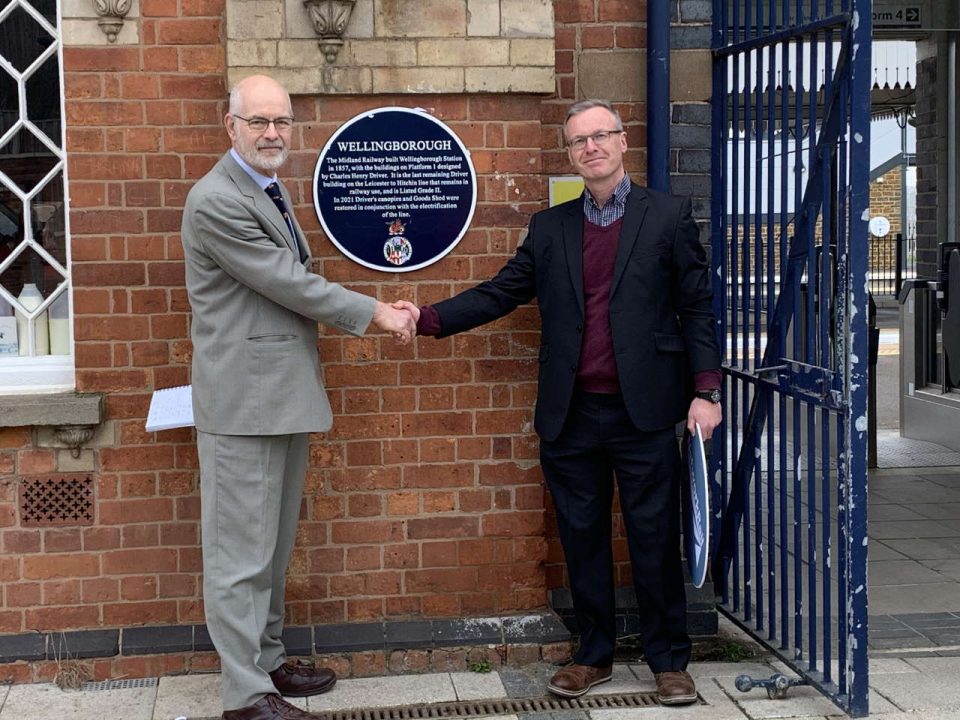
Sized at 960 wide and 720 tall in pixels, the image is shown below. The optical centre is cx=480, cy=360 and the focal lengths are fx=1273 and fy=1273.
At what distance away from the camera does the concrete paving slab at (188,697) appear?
4512mm

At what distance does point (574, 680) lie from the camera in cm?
463

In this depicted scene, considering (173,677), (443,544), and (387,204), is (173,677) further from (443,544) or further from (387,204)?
(387,204)

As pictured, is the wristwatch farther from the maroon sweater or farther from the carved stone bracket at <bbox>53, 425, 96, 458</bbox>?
the carved stone bracket at <bbox>53, 425, 96, 458</bbox>

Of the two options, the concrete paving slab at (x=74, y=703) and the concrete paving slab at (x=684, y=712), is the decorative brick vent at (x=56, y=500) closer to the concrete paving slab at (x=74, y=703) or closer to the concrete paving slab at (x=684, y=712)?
the concrete paving slab at (x=74, y=703)

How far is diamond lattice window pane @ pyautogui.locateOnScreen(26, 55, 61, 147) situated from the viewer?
4.87 metres

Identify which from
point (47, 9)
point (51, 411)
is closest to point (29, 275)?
point (51, 411)

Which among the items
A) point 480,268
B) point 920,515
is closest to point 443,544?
point 480,268

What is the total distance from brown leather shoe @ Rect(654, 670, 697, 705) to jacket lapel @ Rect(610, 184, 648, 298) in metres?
1.40

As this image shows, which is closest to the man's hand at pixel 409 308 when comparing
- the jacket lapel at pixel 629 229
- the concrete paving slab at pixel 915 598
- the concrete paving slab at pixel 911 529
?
the jacket lapel at pixel 629 229

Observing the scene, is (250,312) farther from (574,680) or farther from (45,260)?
(574,680)

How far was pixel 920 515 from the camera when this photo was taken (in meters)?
7.76

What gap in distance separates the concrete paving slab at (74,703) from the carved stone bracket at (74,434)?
905 millimetres

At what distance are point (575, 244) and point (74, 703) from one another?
246cm

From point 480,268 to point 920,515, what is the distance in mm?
4125
